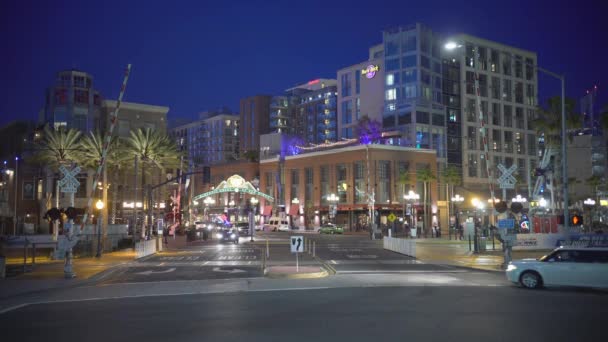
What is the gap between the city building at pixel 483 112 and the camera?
102 m

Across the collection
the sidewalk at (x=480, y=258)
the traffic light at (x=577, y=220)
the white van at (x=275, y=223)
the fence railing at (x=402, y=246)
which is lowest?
the sidewalk at (x=480, y=258)

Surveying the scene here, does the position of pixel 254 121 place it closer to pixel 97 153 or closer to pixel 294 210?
pixel 294 210

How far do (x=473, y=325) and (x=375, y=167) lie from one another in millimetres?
76259

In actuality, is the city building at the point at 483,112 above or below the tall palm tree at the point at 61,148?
above

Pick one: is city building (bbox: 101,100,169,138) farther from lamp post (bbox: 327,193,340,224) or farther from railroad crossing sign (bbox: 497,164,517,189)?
railroad crossing sign (bbox: 497,164,517,189)

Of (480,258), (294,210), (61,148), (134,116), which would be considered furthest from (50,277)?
(294,210)

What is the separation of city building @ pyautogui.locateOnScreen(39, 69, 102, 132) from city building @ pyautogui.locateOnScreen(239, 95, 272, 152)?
256ft

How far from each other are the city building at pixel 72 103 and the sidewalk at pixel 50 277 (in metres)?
51.0

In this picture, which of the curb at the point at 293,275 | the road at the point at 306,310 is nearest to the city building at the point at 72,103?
the road at the point at 306,310

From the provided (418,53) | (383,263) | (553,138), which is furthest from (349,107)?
(383,263)

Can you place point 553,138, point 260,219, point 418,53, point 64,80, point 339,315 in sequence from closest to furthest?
point 339,315
point 553,138
point 64,80
point 418,53
point 260,219

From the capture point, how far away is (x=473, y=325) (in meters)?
11.7

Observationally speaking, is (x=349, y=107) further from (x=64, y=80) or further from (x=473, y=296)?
(x=473, y=296)

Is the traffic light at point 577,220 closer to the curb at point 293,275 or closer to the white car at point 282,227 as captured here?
the curb at point 293,275
